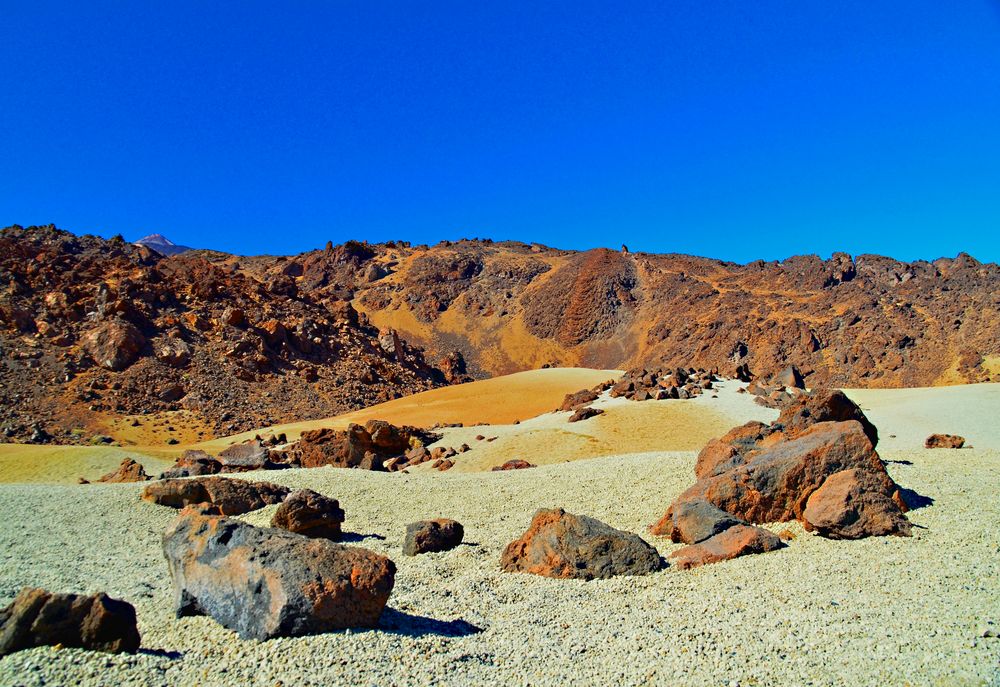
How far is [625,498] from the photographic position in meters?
11.5

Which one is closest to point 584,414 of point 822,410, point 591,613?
Result: point 822,410

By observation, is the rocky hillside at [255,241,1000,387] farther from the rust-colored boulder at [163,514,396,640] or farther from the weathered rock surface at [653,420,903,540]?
the rust-colored boulder at [163,514,396,640]

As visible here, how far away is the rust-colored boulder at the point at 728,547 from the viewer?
305 inches

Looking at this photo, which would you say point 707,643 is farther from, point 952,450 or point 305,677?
point 952,450

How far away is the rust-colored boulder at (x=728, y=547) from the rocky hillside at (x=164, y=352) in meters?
25.7

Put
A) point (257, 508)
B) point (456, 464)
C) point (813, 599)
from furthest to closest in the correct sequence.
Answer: point (456, 464), point (257, 508), point (813, 599)

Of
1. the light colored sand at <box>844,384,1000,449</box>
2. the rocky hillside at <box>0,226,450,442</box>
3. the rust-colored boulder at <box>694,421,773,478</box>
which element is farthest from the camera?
the rocky hillside at <box>0,226,450,442</box>

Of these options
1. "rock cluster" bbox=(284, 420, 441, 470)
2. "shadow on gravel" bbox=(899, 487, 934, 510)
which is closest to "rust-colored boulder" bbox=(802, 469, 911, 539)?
"shadow on gravel" bbox=(899, 487, 934, 510)

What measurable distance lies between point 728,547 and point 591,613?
2.48 metres

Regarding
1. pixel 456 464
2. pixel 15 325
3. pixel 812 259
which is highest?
pixel 812 259

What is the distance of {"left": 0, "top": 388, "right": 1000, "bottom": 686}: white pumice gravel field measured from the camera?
464 cm

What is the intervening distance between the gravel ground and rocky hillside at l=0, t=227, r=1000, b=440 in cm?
2195

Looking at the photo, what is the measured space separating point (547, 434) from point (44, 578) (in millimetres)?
14404

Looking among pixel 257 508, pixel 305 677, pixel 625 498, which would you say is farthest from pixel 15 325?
pixel 305 677
